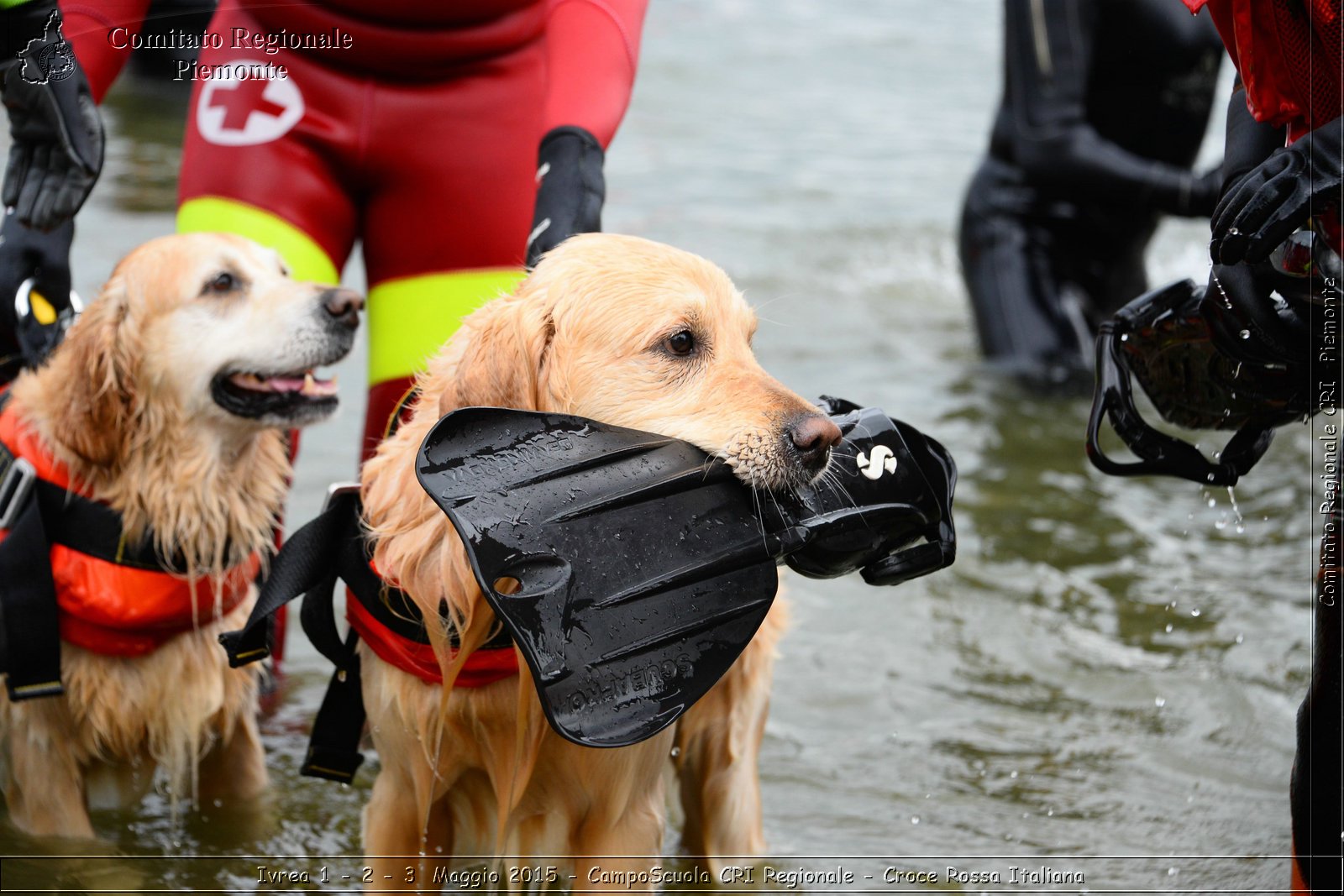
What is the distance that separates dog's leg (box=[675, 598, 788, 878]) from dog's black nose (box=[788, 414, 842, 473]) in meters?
0.86

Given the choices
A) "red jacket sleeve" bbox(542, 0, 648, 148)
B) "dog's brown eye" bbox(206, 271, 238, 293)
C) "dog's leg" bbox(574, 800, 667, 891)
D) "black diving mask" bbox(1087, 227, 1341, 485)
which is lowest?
"dog's leg" bbox(574, 800, 667, 891)

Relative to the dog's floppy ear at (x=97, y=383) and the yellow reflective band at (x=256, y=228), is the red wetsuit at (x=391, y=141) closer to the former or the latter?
the yellow reflective band at (x=256, y=228)

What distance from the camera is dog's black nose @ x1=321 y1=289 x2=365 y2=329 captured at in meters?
3.52

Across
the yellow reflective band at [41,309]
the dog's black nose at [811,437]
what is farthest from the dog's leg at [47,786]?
the dog's black nose at [811,437]

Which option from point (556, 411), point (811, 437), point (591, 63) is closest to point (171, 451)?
point (556, 411)

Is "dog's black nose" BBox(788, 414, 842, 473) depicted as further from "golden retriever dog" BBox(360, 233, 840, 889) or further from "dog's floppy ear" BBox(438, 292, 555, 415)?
"dog's floppy ear" BBox(438, 292, 555, 415)

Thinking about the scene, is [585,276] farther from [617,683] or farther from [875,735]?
[875,735]

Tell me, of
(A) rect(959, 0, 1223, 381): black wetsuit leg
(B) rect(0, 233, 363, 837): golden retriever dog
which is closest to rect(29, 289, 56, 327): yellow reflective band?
(B) rect(0, 233, 363, 837): golden retriever dog

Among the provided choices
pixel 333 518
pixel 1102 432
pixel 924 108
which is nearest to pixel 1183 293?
pixel 333 518

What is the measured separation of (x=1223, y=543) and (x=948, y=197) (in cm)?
632

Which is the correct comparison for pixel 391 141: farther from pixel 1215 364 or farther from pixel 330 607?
pixel 1215 364

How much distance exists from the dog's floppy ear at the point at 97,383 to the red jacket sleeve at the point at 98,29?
60cm

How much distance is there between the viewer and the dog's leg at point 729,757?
3.32m

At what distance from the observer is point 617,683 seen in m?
2.44
